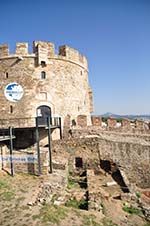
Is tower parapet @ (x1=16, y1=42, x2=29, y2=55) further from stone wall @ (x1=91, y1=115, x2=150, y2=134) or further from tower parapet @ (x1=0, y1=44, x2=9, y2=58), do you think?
stone wall @ (x1=91, y1=115, x2=150, y2=134)

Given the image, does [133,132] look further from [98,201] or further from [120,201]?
[98,201]

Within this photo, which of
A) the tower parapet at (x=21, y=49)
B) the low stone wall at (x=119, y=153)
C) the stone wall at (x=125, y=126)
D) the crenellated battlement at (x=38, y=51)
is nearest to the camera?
the low stone wall at (x=119, y=153)

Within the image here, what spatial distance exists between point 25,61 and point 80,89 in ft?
16.7

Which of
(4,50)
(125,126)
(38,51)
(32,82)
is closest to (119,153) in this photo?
(125,126)

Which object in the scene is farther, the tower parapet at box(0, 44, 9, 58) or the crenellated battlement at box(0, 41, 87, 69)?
the tower parapet at box(0, 44, 9, 58)

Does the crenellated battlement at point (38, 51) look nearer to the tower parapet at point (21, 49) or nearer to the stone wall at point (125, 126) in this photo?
the tower parapet at point (21, 49)

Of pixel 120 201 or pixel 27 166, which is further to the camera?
pixel 27 166

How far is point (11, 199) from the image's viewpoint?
30.6ft

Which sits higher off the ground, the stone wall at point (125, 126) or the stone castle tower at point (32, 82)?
the stone castle tower at point (32, 82)

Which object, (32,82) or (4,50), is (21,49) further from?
(32,82)

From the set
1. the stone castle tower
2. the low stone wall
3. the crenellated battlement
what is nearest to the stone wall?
the stone castle tower

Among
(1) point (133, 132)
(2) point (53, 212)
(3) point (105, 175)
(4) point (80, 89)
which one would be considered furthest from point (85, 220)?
(4) point (80, 89)

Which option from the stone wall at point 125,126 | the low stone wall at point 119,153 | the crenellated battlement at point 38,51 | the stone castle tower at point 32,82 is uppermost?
the crenellated battlement at point 38,51

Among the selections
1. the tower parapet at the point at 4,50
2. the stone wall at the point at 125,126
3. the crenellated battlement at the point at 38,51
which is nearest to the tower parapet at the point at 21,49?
the crenellated battlement at the point at 38,51
